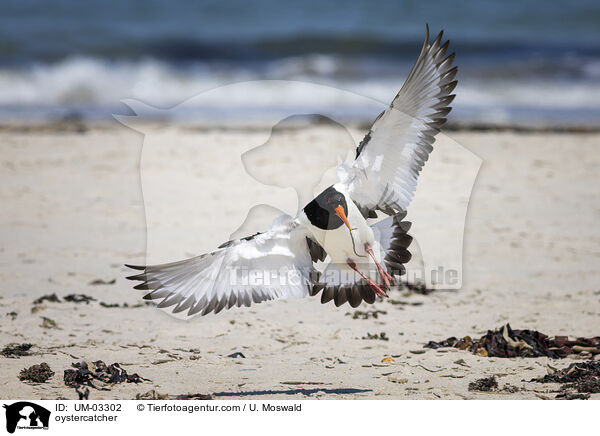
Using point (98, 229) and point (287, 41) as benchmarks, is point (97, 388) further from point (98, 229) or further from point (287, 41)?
point (287, 41)

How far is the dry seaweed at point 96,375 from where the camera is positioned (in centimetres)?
389

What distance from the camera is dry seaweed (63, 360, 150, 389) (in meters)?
3.89

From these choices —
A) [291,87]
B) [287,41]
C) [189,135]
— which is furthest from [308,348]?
[287,41]

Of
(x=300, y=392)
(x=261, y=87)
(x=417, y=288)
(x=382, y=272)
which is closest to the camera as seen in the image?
(x=300, y=392)

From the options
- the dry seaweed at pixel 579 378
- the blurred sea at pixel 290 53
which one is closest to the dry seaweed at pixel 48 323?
the dry seaweed at pixel 579 378

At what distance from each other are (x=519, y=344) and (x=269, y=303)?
1.72 m

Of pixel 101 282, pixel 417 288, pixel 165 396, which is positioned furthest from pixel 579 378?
pixel 101 282

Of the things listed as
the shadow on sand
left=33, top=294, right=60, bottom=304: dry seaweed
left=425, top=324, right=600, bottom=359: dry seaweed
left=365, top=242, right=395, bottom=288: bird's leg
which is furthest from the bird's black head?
left=33, top=294, right=60, bottom=304: dry seaweed

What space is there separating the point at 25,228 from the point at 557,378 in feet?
15.6

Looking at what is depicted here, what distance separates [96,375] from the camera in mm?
3936

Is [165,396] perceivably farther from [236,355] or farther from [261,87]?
[261,87]
